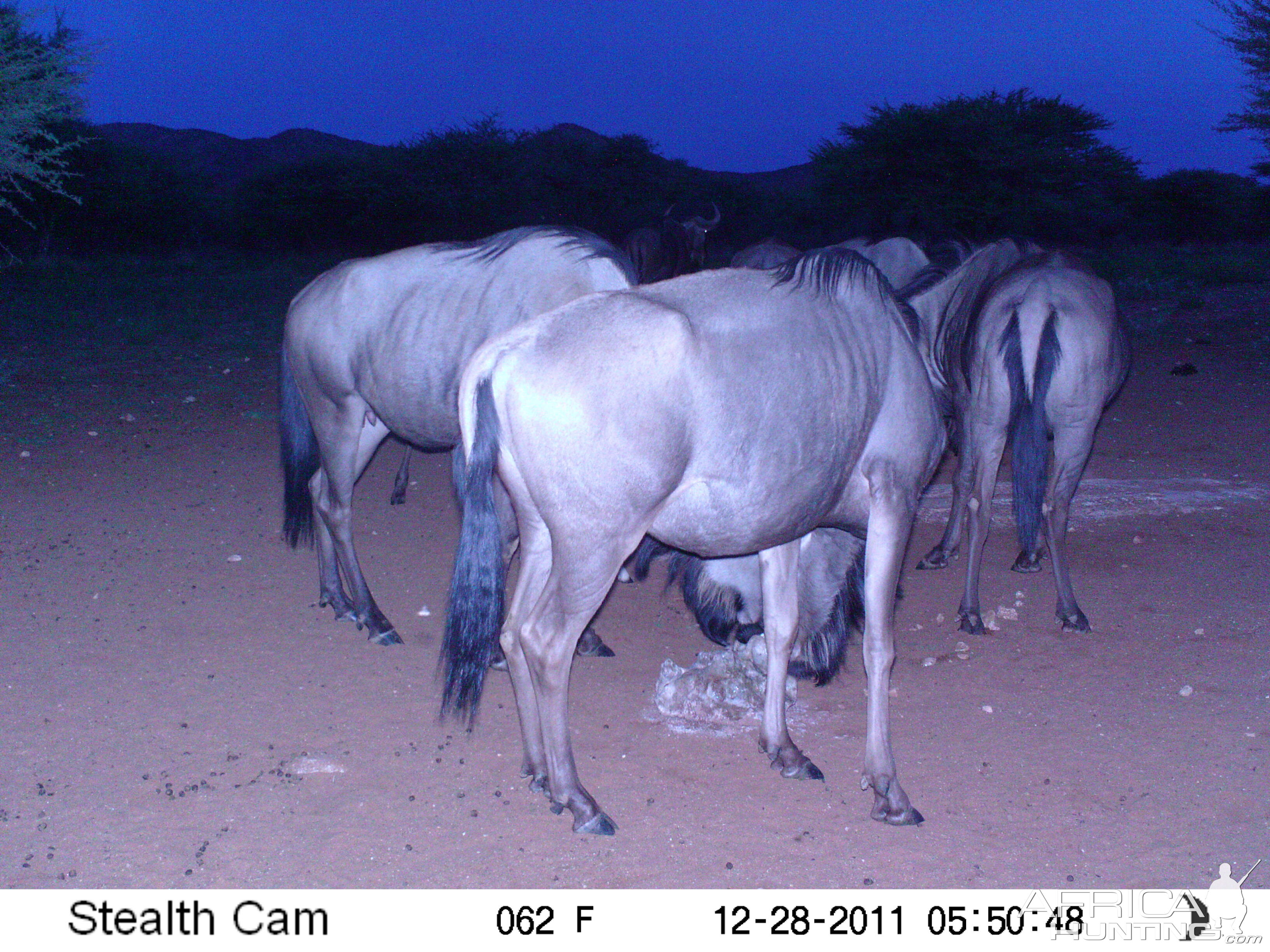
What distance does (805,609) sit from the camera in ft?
13.8

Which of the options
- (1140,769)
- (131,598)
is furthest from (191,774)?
(1140,769)

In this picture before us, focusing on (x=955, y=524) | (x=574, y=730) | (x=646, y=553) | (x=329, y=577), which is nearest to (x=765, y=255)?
(x=955, y=524)

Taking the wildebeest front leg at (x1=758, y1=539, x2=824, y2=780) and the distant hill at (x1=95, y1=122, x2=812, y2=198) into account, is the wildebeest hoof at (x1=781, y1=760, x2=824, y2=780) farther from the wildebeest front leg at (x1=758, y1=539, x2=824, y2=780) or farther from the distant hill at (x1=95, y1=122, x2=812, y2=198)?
the distant hill at (x1=95, y1=122, x2=812, y2=198)

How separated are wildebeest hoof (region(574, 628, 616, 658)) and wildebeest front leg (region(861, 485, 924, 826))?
147cm

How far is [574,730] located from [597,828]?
0.78 meters

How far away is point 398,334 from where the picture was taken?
4.73 m

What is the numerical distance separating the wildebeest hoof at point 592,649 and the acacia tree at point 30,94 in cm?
853

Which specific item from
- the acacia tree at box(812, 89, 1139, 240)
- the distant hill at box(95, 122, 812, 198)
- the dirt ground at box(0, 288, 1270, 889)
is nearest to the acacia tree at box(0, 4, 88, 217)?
the dirt ground at box(0, 288, 1270, 889)

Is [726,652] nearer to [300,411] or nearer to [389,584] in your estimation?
[389,584]

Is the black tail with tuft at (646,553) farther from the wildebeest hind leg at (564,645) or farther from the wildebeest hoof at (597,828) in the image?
the wildebeest hoof at (597,828)

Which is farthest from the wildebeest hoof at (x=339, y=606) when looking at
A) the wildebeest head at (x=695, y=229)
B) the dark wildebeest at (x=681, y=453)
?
the wildebeest head at (x=695, y=229)

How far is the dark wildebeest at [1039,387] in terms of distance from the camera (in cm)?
494

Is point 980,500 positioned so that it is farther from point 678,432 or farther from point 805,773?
point 678,432

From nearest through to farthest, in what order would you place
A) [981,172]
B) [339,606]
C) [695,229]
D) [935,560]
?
[339,606] < [935,560] < [695,229] < [981,172]
